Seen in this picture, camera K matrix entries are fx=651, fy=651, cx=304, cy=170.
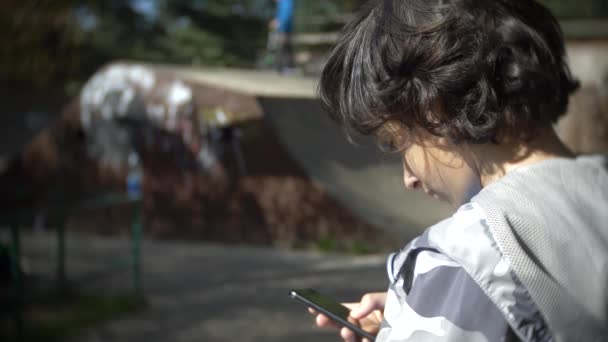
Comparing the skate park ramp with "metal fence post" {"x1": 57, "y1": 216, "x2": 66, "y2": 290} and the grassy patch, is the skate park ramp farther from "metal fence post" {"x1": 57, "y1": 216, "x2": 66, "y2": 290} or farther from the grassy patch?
"metal fence post" {"x1": 57, "y1": 216, "x2": 66, "y2": 290}

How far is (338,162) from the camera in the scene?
2.33m

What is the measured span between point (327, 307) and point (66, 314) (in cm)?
372

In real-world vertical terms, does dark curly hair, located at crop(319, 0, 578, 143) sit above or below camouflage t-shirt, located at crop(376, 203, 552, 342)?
above

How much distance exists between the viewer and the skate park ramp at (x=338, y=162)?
2229mm

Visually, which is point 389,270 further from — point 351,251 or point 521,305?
point 351,251

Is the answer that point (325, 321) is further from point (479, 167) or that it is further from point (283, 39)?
point (283, 39)

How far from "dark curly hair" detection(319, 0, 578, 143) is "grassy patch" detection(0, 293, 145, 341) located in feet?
11.4

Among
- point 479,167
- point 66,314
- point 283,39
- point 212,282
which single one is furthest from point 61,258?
point 479,167

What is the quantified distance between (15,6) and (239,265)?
593 cm

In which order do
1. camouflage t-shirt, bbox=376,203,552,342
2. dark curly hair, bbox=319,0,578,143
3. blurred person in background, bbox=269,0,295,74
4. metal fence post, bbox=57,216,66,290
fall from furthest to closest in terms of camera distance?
1. metal fence post, bbox=57,216,66,290
2. blurred person in background, bbox=269,0,295,74
3. dark curly hair, bbox=319,0,578,143
4. camouflage t-shirt, bbox=376,203,552,342

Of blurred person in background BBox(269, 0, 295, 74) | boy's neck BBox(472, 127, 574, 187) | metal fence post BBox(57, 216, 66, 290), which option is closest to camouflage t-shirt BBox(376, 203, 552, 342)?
boy's neck BBox(472, 127, 574, 187)

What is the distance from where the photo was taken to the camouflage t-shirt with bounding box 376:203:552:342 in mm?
808

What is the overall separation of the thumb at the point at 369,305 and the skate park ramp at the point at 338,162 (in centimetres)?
109

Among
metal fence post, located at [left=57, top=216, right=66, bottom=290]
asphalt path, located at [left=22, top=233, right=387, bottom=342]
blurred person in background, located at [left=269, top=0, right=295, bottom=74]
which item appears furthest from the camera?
metal fence post, located at [left=57, top=216, right=66, bottom=290]
